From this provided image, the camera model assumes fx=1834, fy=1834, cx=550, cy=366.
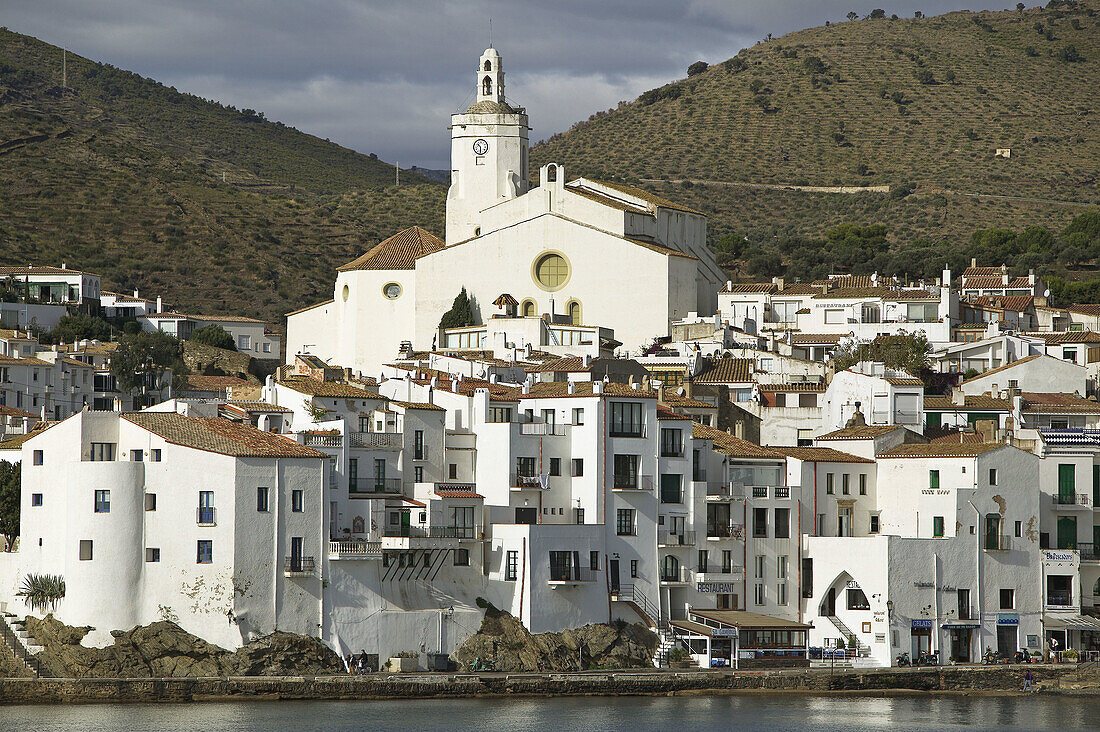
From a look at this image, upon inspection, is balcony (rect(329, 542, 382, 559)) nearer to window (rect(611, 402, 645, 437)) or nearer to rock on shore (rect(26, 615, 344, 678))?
rock on shore (rect(26, 615, 344, 678))

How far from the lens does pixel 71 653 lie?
141ft

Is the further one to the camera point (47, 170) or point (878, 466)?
point (47, 170)

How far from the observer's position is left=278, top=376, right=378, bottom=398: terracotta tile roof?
52.7m

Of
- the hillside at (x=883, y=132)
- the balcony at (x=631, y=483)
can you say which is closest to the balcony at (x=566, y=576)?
the balcony at (x=631, y=483)

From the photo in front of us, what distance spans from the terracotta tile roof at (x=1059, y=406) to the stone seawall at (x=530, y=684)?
1162 cm

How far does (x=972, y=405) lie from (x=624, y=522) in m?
16.5

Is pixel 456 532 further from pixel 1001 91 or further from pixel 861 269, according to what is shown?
pixel 1001 91

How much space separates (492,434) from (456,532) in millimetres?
3468

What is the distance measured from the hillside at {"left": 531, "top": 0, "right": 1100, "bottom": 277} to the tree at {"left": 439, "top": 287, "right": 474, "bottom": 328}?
3081 centimetres

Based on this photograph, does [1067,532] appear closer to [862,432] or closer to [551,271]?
[862,432]

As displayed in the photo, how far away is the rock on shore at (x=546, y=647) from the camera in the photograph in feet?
151

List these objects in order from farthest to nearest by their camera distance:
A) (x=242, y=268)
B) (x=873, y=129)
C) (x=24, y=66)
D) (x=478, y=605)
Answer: (x=24, y=66), (x=873, y=129), (x=242, y=268), (x=478, y=605)

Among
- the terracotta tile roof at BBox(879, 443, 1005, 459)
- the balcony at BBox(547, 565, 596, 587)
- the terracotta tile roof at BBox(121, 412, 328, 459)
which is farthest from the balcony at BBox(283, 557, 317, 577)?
the terracotta tile roof at BBox(879, 443, 1005, 459)

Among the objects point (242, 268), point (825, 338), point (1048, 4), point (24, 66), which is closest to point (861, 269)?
point (825, 338)
